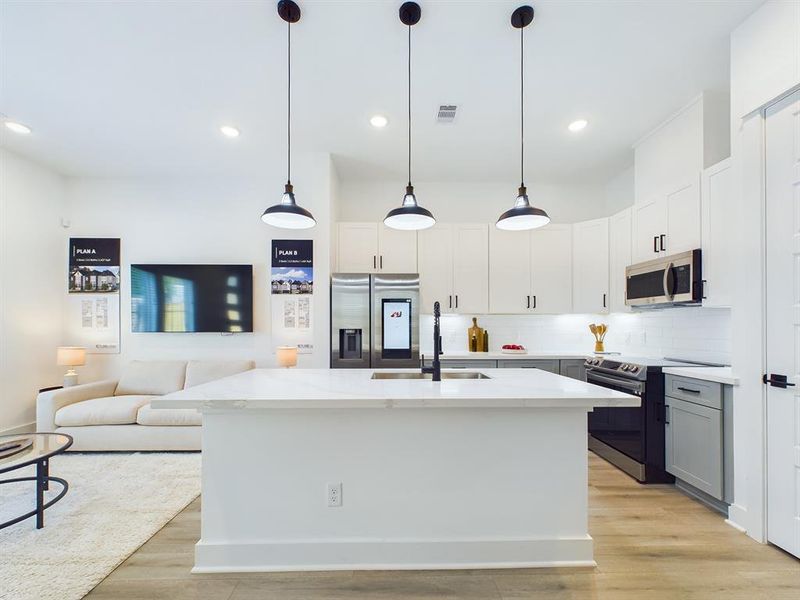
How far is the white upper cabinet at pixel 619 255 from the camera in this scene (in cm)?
384

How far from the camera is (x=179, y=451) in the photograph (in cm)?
369

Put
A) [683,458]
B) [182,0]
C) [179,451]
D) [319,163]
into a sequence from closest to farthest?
[182,0] < [683,458] < [179,451] < [319,163]

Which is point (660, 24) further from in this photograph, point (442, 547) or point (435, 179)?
point (442, 547)

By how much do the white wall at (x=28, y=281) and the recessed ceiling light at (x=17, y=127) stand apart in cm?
59

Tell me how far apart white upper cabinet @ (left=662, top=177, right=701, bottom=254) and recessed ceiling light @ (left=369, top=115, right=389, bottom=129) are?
2486mm

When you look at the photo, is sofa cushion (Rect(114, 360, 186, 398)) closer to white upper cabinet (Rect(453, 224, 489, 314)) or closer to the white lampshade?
the white lampshade

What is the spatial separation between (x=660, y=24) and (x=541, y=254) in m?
2.52

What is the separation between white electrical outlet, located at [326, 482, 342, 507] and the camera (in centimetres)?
199

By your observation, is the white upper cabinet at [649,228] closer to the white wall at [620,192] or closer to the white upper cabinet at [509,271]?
the white wall at [620,192]

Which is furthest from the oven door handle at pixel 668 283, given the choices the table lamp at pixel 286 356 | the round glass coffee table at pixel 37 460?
the round glass coffee table at pixel 37 460

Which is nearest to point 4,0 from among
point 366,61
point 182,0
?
point 182,0

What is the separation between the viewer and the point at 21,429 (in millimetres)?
4055

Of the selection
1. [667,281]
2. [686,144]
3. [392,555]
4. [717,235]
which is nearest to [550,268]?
[667,281]

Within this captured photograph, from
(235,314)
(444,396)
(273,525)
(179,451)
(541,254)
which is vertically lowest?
(179,451)
